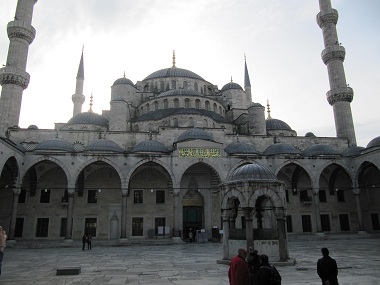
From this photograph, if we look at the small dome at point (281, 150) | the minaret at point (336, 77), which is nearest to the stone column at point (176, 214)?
the small dome at point (281, 150)

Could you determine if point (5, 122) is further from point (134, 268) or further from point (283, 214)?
point (283, 214)

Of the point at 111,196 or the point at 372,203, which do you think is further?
the point at 372,203

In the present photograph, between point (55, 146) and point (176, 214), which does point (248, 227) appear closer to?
point (176, 214)

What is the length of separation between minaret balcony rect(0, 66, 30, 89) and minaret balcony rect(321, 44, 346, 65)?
2366 centimetres

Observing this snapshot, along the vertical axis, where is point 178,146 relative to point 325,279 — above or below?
above

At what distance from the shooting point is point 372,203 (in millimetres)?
22750

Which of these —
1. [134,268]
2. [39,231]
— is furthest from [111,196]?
[134,268]

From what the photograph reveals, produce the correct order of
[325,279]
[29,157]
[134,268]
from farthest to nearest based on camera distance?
[29,157] < [134,268] < [325,279]

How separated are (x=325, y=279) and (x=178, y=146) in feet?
52.0

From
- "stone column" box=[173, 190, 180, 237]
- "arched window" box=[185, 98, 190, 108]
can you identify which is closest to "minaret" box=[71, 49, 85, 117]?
"arched window" box=[185, 98, 190, 108]

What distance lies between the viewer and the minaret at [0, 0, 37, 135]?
21844mm

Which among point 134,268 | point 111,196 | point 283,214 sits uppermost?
point 111,196

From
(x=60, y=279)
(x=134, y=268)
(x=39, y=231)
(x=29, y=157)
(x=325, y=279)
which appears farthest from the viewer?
(x=39, y=231)

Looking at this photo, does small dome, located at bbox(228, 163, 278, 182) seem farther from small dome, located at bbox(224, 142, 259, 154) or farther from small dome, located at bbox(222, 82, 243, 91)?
small dome, located at bbox(222, 82, 243, 91)
